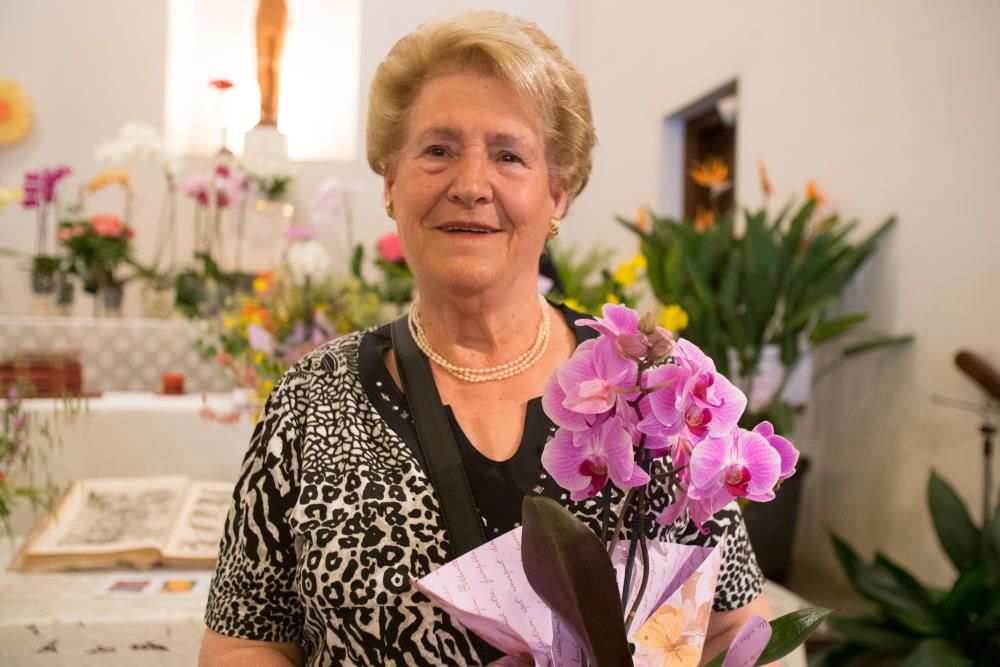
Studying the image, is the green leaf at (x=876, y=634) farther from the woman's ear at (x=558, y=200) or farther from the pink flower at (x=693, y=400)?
the pink flower at (x=693, y=400)

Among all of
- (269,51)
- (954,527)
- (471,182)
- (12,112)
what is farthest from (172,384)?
(12,112)

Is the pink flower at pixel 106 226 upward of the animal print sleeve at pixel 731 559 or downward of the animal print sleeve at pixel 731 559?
upward

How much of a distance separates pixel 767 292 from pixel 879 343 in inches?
A: 16.8

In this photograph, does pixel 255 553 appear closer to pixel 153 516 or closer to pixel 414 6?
pixel 153 516

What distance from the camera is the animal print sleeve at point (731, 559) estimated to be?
97 cm

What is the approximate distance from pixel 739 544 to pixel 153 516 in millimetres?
1523

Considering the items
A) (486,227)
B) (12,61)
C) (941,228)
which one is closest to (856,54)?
(941,228)

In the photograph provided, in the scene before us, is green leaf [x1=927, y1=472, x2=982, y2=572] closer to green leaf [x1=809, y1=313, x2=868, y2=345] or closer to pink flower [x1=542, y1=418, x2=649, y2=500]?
green leaf [x1=809, y1=313, x2=868, y2=345]

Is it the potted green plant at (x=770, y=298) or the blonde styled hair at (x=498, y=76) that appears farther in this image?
the potted green plant at (x=770, y=298)

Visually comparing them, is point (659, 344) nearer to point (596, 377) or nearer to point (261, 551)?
point (596, 377)

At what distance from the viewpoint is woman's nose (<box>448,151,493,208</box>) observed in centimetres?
98

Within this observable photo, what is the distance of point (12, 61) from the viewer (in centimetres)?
618

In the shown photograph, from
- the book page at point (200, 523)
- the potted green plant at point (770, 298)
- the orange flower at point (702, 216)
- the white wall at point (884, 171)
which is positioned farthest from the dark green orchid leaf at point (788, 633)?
the orange flower at point (702, 216)

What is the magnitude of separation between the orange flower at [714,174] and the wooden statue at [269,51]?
3.20 metres
